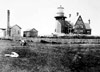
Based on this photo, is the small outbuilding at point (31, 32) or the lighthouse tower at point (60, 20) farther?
the small outbuilding at point (31, 32)

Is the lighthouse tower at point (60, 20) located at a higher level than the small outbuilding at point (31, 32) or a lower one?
higher

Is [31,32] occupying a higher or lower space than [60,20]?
lower

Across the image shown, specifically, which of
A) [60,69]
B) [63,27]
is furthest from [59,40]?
[60,69]

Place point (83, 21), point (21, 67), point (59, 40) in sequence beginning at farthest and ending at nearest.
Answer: point (83, 21) < point (59, 40) < point (21, 67)

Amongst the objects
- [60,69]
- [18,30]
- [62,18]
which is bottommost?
[60,69]

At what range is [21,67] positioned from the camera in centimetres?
1677

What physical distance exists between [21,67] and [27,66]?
Result: 67 cm

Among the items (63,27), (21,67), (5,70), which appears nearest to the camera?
(5,70)

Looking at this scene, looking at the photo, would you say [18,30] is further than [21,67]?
Yes

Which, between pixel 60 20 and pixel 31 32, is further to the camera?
pixel 31 32

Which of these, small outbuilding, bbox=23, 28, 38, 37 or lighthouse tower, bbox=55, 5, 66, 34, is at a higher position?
lighthouse tower, bbox=55, 5, 66, 34

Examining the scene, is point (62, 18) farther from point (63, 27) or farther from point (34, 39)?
point (34, 39)

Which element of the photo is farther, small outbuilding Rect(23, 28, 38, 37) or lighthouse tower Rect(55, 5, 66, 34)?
small outbuilding Rect(23, 28, 38, 37)

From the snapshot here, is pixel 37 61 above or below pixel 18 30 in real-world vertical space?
below
